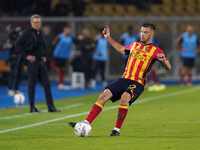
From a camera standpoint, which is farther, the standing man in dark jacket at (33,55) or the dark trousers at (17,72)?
the dark trousers at (17,72)

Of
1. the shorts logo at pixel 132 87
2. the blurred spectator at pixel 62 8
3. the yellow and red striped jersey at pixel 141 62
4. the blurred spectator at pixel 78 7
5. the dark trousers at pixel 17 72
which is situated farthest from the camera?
the blurred spectator at pixel 78 7

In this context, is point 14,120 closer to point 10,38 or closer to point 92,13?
point 10,38

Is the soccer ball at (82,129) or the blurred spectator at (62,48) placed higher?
the soccer ball at (82,129)

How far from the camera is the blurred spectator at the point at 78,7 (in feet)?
79.7

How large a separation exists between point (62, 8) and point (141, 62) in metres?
17.0

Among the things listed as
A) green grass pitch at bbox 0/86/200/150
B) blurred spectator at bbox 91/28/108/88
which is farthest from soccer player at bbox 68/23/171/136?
blurred spectator at bbox 91/28/108/88

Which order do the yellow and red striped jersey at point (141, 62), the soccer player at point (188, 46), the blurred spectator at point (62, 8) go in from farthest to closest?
the blurred spectator at point (62, 8) < the soccer player at point (188, 46) < the yellow and red striped jersey at point (141, 62)

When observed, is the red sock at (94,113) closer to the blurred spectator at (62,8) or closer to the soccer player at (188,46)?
the soccer player at (188,46)

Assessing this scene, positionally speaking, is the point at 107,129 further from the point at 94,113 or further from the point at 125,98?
the point at 125,98

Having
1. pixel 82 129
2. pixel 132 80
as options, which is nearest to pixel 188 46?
pixel 132 80

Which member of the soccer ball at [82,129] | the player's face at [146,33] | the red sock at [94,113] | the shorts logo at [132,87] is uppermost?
the player's face at [146,33]

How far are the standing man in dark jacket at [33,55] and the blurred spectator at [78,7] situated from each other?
13.3 meters

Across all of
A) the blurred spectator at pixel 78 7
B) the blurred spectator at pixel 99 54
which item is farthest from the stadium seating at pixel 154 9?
the blurred spectator at pixel 99 54

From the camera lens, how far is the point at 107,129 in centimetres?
806
